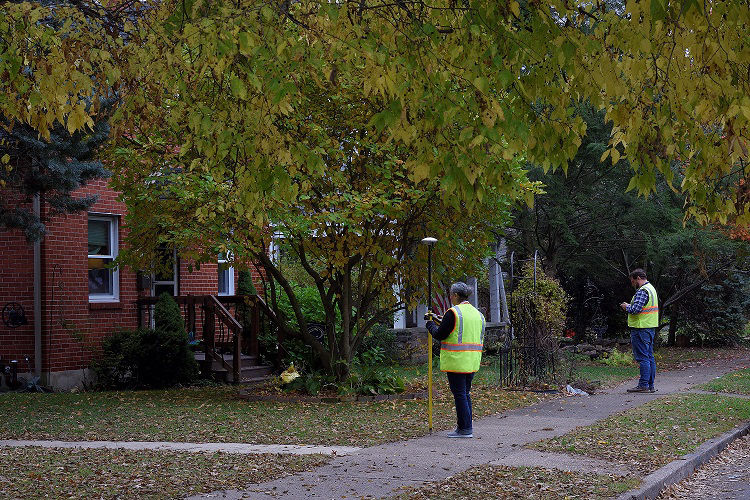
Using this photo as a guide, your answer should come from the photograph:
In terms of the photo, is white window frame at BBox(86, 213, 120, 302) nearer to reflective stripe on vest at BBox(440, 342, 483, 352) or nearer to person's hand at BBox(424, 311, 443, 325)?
person's hand at BBox(424, 311, 443, 325)

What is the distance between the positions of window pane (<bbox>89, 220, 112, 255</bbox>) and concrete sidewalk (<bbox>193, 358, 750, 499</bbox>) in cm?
969

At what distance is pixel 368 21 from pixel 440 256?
771cm

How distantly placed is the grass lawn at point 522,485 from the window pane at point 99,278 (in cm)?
1233

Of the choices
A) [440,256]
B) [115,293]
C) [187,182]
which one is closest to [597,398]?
[440,256]

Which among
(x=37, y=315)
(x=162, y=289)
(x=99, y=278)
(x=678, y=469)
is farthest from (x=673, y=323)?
(x=678, y=469)

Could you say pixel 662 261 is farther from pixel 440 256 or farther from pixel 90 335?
pixel 90 335

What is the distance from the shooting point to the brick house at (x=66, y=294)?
17.9 m

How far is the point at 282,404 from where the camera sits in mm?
14891

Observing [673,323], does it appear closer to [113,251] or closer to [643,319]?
[643,319]

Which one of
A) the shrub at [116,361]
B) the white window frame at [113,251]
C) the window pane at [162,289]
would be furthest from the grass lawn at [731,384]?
the white window frame at [113,251]

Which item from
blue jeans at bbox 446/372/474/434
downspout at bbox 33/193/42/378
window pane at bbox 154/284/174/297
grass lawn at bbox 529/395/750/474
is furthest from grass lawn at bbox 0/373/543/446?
window pane at bbox 154/284/174/297

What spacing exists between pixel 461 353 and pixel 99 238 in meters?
10.8

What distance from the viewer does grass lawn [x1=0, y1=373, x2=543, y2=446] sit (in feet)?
37.7

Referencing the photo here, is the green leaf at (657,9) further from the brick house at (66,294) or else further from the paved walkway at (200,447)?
the brick house at (66,294)
